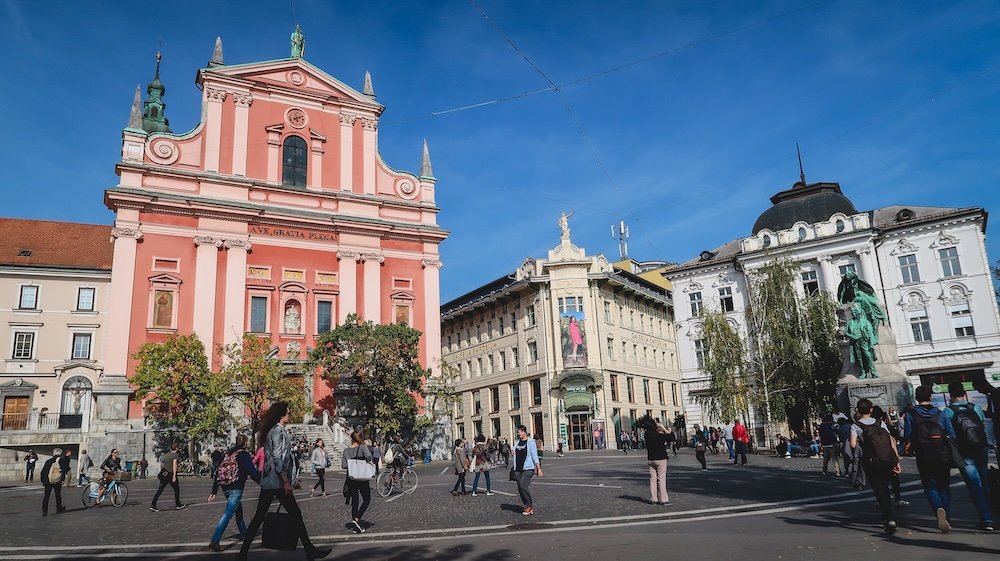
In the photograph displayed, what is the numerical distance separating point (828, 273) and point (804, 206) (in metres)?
5.72

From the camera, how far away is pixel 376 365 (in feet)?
111

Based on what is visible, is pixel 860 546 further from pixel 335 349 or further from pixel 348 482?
pixel 335 349

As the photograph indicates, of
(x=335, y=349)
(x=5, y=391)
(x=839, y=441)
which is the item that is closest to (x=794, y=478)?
(x=839, y=441)

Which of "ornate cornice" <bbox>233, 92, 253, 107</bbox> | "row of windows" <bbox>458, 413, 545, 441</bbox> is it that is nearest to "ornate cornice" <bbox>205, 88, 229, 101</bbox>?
"ornate cornice" <bbox>233, 92, 253, 107</bbox>

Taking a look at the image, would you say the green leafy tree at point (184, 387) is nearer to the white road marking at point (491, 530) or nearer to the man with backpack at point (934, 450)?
the white road marking at point (491, 530)

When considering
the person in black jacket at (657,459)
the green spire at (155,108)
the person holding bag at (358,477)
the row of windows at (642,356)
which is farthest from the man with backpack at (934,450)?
the green spire at (155,108)

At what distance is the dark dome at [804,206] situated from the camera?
47625 mm

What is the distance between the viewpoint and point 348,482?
36.2 feet

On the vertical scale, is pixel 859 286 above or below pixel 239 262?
below

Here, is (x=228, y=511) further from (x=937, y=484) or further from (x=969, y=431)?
(x=969, y=431)

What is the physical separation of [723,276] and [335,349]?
2957cm

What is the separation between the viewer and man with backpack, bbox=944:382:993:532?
8.42 metres

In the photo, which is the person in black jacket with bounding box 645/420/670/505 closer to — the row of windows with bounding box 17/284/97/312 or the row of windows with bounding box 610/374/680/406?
the row of windows with bounding box 610/374/680/406

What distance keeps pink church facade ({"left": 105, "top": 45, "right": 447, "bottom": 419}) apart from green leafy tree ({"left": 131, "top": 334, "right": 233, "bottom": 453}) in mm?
2607
